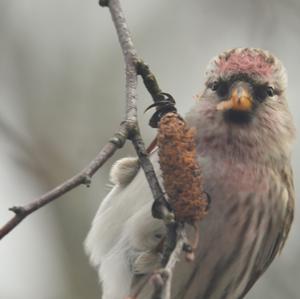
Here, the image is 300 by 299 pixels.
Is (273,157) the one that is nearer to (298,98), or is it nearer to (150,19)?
(298,98)

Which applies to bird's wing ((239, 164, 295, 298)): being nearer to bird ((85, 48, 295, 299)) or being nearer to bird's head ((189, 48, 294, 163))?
bird ((85, 48, 295, 299))

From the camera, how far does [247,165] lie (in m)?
3.48

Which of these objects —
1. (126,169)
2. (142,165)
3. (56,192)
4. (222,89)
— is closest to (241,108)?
(222,89)

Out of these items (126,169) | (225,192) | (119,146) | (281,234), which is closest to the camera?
(119,146)

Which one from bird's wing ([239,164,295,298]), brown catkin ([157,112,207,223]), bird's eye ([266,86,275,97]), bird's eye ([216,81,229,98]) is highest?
bird's eye ([266,86,275,97])

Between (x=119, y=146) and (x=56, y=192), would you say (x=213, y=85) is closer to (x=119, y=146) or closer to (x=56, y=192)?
(x=119, y=146)

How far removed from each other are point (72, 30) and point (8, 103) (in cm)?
75

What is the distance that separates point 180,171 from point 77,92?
3177mm

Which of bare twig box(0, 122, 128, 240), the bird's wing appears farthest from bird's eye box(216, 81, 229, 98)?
bare twig box(0, 122, 128, 240)

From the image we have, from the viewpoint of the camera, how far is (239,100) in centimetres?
329

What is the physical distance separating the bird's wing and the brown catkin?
3.02 ft

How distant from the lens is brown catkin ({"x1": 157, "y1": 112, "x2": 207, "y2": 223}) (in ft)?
8.68

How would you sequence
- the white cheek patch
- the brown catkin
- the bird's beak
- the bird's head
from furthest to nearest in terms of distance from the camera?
the white cheek patch, the bird's head, the bird's beak, the brown catkin

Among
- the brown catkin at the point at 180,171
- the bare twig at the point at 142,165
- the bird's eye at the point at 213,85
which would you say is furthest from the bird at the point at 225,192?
the brown catkin at the point at 180,171
